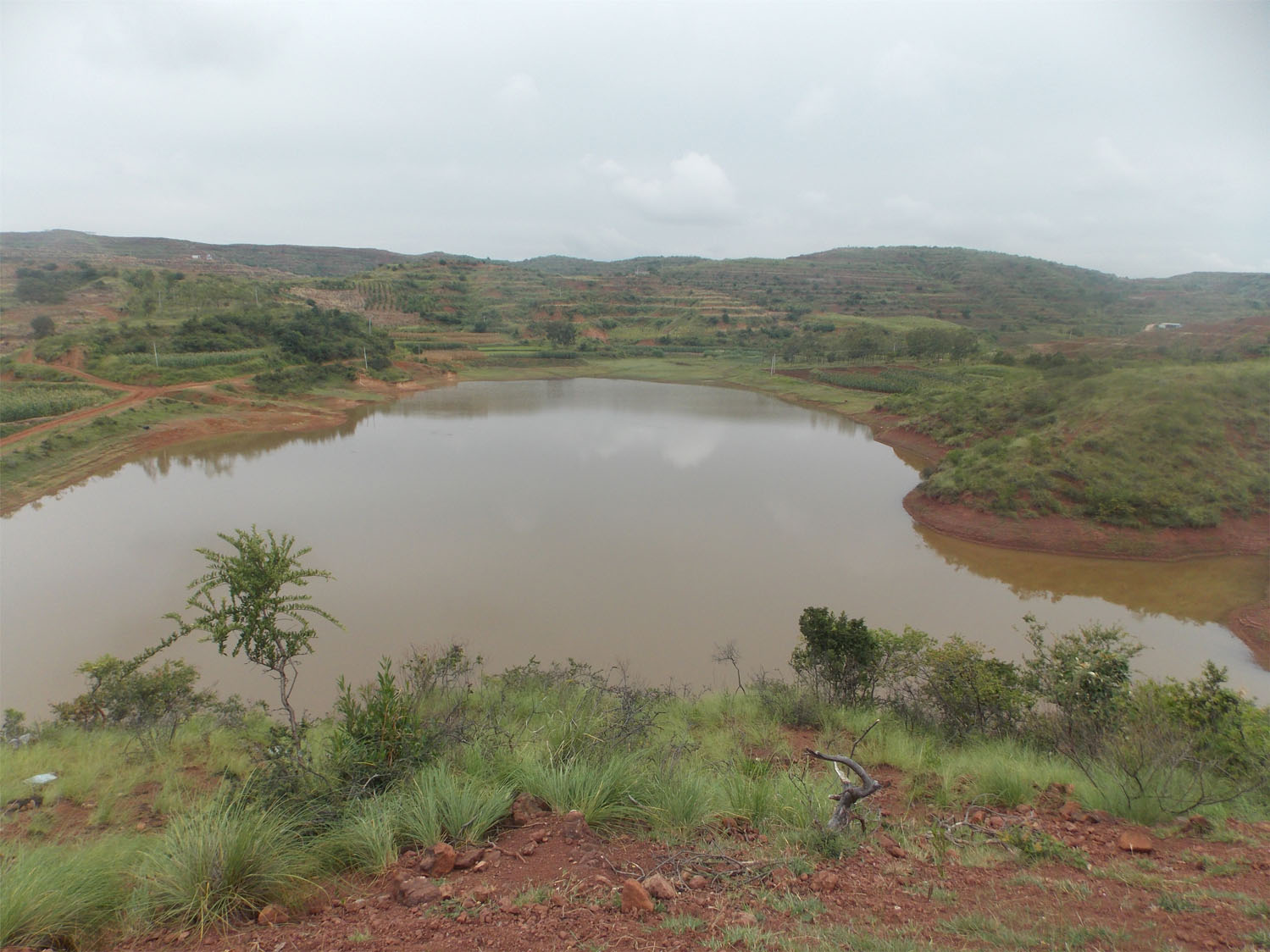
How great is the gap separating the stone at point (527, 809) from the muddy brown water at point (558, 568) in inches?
193

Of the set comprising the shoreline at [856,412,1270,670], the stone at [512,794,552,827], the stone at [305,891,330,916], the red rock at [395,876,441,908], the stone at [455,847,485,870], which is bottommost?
the shoreline at [856,412,1270,670]

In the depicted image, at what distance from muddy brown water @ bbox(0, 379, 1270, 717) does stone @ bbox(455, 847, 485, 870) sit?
17.4ft

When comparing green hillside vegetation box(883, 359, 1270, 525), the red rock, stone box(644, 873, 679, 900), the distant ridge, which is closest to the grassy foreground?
the red rock

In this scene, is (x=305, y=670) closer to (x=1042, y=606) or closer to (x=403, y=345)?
(x=1042, y=606)

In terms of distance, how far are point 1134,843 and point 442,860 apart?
338 centimetres

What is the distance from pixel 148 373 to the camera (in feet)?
94.3

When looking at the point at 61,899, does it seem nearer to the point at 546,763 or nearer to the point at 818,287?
the point at 546,763

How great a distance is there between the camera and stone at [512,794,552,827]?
3.32m

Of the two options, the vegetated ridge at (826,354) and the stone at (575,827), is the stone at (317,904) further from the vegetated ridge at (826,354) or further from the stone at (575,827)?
the vegetated ridge at (826,354)

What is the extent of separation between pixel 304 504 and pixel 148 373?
20.8m

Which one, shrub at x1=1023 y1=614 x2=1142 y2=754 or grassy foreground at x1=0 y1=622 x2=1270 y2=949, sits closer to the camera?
grassy foreground at x1=0 y1=622 x2=1270 y2=949

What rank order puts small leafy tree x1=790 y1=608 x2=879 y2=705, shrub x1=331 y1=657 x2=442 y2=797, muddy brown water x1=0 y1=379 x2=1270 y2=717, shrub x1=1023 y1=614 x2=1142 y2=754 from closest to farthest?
1. shrub x1=331 y1=657 x2=442 y2=797
2. shrub x1=1023 y1=614 x2=1142 y2=754
3. small leafy tree x1=790 y1=608 x2=879 y2=705
4. muddy brown water x1=0 y1=379 x2=1270 y2=717

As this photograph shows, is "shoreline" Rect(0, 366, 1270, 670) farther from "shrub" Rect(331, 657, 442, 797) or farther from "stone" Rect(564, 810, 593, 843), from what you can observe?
"shrub" Rect(331, 657, 442, 797)

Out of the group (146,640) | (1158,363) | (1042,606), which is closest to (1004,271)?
(1158,363)
